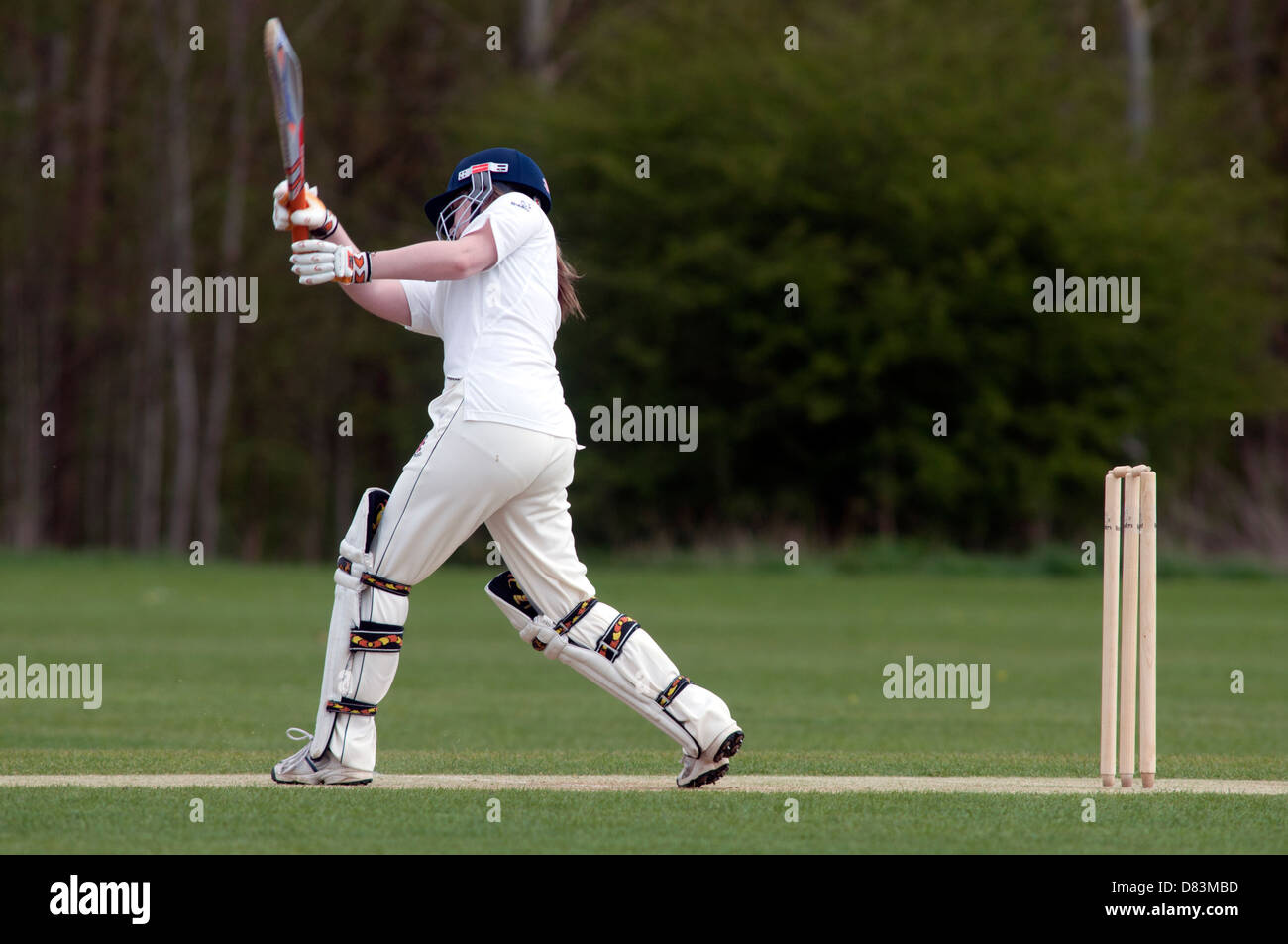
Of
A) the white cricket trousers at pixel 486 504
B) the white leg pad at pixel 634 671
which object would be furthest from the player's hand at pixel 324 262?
the white leg pad at pixel 634 671

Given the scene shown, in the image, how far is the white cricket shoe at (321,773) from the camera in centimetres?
736

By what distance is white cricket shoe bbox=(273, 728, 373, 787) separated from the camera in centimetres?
736

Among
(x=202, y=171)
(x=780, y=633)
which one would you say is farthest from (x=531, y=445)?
(x=202, y=171)

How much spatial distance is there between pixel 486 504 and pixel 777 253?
2294 centimetres

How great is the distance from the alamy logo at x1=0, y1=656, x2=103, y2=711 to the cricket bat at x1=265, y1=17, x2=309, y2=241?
528 centimetres

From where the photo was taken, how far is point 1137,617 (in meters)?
7.79

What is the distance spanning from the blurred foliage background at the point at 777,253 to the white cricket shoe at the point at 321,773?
22127 mm

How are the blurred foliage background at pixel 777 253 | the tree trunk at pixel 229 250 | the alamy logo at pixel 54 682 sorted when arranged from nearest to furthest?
1. the alamy logo at pixel 54 682
2. the blurred foliage background at pixel 777 253
3. the tree trunk at pixel 229 250

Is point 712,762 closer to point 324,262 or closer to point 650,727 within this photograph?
point 324,262

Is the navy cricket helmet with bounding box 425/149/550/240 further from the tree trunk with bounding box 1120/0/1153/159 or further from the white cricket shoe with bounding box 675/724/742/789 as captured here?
the tree trunk with bounding box 1120/0/1153/159

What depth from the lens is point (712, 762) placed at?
742 centimetres

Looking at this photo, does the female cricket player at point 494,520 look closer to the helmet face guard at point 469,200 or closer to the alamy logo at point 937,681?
the helmet face guard at point 469,200
